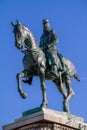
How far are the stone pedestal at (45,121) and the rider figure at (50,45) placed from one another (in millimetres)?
1624

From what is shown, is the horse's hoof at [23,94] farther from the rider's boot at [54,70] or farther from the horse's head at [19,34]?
the horse's head at [19,34]

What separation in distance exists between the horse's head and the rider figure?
1.12 m

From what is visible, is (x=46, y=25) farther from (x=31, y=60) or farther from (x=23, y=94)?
(x=23, y=94)

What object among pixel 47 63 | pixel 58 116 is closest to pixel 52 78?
pixel 47 63

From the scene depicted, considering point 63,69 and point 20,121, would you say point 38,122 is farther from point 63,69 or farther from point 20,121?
point 63,69

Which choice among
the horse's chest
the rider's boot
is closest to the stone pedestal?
the rider's boot

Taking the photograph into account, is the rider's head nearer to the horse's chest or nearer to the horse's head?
the horse's head

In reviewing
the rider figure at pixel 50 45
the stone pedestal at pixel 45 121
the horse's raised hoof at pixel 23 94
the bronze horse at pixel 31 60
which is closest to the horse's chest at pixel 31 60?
the bronze horse at pixel 31 60

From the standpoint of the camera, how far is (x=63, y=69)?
1977 cm

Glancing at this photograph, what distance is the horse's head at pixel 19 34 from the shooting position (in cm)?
1883

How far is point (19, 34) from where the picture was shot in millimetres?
18891

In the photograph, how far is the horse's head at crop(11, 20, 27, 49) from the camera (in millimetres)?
18828

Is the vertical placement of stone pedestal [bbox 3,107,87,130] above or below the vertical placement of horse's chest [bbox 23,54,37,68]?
below

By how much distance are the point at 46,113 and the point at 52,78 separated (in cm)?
191
